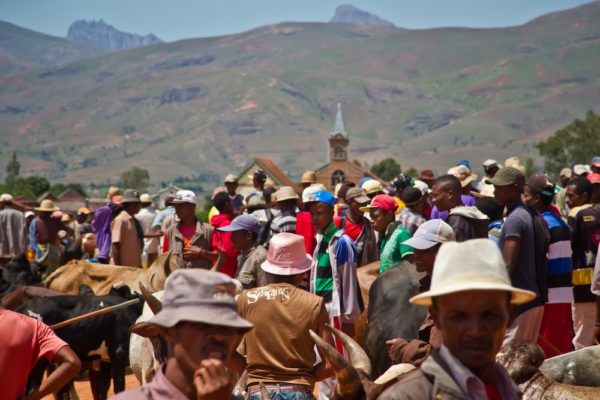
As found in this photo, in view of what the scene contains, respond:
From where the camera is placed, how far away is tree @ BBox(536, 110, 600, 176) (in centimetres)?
11562

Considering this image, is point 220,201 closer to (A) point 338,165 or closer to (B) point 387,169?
(B) point 387,169

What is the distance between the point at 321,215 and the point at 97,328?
8.12 feet

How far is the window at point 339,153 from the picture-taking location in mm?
166625

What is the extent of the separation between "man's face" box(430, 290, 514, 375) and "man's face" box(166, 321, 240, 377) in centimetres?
81

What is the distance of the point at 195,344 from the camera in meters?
3.85

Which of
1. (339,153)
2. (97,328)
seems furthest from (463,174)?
(339,153)

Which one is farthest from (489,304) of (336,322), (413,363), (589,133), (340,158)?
(340,158)

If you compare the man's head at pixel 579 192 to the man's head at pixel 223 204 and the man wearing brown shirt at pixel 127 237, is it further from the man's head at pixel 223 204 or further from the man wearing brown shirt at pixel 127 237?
the man wearing brown shirt at pixel 127 237

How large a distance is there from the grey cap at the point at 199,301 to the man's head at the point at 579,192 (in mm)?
8733

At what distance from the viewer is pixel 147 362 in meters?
9.39

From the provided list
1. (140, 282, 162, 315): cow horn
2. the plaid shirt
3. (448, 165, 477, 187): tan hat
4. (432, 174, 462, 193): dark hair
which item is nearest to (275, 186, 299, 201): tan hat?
the plaid shirt

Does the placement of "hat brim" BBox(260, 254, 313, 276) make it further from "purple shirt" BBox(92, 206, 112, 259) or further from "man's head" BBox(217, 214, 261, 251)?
"purple shirt" BBox(92, 206, 112, 259)

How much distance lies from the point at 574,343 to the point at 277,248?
184 inches

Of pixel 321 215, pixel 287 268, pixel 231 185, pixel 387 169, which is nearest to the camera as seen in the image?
pixel 287 268
